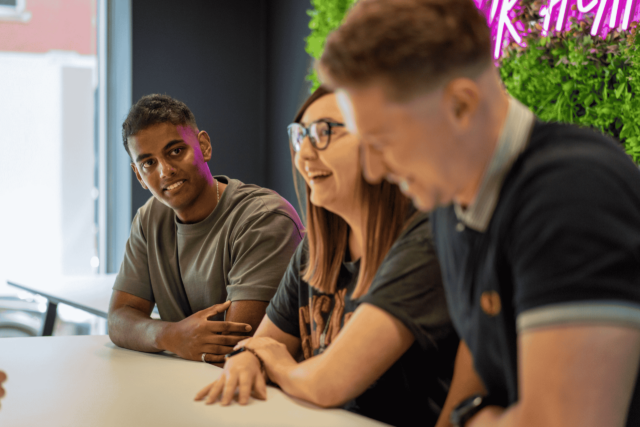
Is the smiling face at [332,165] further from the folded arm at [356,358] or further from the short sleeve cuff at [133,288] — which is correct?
the short sleeve cuff at [133,288]

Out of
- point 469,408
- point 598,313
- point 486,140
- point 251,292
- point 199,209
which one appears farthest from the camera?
point 199,209

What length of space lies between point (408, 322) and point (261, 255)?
2.82ft

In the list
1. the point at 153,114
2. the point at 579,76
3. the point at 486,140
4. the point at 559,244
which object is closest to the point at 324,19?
the point at 153,114

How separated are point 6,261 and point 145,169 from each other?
2.91 metres

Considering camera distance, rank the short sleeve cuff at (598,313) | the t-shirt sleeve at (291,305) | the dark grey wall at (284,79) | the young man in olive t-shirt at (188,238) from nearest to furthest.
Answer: the short sleeve cuff at (598,313) < the t-shirt sleeve at (291,305) < the young man in olive t-shirt at (188,238) < the dark grey wall at (284,79)

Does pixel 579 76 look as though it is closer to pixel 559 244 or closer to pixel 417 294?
pixel 417 294

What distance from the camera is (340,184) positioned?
1235mm

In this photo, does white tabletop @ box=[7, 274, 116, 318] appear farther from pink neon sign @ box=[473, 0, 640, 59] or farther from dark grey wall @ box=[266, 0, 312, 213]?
pink neon sign @ box=[473, 0, 640, 59]

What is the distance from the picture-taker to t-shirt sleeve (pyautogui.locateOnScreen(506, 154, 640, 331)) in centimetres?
57

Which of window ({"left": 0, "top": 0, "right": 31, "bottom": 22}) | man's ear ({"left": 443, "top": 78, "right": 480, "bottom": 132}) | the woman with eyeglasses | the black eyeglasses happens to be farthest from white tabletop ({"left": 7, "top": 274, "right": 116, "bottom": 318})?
man's ear ({"left": 443, "top": 78, "right": 480, "bottom": 132})

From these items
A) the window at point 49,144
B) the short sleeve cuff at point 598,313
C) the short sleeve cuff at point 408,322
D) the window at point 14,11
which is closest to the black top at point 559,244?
the short sleeve cuff at point 598,313

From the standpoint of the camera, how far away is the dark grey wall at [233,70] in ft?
13.6

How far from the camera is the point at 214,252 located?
1917 millimetres

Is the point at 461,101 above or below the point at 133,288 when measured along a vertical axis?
above
